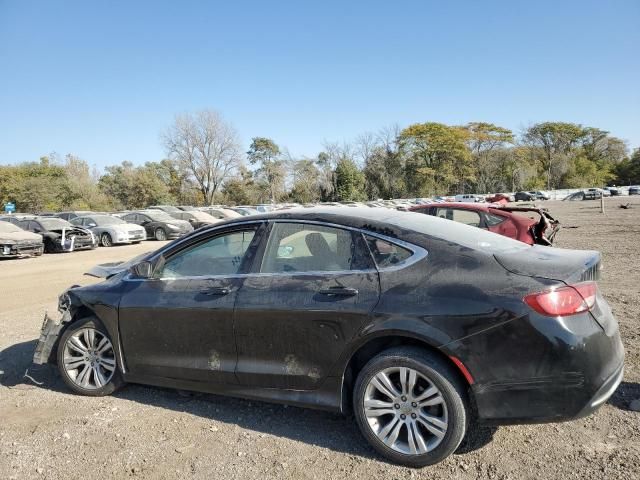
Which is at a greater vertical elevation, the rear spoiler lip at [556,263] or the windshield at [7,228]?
the rear spoiler lip at [556,263]

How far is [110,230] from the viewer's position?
66.9 ft

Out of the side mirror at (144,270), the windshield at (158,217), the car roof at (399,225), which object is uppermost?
the car roof at (399,225)

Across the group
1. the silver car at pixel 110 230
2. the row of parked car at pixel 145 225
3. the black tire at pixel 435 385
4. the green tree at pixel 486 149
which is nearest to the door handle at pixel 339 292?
the black tire at pixel 435 385

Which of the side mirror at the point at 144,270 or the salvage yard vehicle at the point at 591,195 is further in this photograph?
the salvage yard vehicle at the point at 591,195

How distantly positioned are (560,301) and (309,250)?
1627mm

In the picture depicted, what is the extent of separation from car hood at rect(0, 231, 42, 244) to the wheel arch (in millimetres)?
16651

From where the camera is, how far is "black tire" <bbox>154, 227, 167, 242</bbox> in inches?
911

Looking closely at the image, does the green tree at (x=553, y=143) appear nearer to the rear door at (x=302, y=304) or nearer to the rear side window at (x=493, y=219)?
the rear side window at (x=493, y=219)

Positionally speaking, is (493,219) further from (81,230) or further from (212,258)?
(81,230)

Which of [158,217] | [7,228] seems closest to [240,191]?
[158,217]

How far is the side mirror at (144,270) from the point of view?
149 inches

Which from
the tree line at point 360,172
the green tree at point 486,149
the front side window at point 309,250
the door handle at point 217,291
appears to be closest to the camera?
the front side window at point 309,250

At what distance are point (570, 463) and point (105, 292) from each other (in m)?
3.67

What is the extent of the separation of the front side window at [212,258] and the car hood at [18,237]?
597 inches
